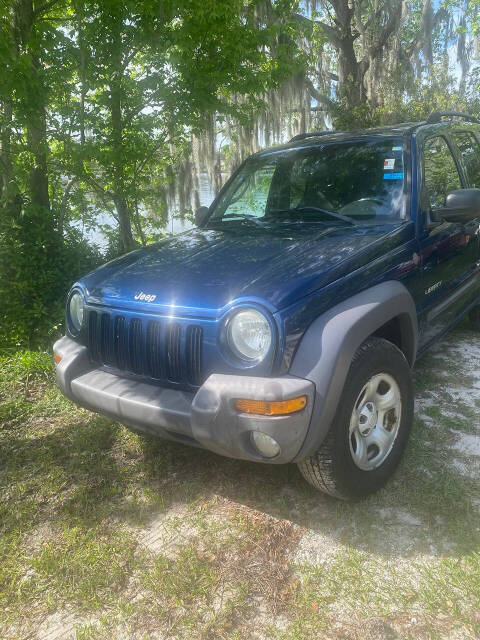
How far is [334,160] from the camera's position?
11.7ft

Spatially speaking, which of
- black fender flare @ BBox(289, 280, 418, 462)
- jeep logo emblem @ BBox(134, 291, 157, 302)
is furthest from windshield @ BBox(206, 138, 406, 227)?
jeep logo emblem @ BBox(134, 291, 157, 302)

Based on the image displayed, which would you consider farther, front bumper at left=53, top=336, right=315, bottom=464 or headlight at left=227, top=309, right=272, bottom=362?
headlight at left=227, top=309, right=272, bottom=362

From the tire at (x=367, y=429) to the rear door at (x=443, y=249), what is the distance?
2.42 ft

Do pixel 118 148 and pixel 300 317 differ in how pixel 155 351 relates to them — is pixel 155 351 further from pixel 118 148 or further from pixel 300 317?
pixel 118 148

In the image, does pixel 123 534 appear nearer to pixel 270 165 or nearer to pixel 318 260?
pixel 318 260

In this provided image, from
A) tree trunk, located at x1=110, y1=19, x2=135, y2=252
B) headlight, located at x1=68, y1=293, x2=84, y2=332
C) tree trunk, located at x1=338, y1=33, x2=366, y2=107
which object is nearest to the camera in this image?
headlight, located at x1=68, y1=293, x2=84, y2=332

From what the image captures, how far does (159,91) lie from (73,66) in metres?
0.84

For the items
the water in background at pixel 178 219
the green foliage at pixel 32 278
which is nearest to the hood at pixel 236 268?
the green foliage at pixel 32 278

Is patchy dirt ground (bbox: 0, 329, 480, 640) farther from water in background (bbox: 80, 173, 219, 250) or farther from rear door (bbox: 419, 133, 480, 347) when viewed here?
water in background (bbox: 80, 173, 219, 250)

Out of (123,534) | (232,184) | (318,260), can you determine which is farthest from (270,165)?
(123,534)

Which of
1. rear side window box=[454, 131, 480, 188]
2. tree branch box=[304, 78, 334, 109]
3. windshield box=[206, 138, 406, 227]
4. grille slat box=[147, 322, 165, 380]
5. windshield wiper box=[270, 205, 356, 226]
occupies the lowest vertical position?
grille slat box=[147, 322, 165, 380]

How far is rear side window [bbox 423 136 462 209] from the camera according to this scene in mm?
3432

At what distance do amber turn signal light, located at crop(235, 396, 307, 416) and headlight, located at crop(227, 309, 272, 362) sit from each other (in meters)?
0.21

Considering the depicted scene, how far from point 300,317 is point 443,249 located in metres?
1.70
